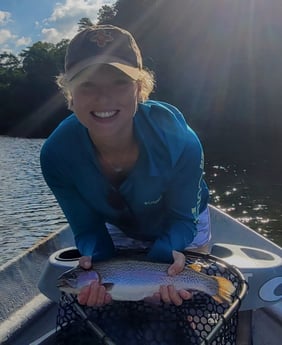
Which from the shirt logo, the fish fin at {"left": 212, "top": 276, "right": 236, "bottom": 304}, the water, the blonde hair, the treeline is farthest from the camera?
the treeline

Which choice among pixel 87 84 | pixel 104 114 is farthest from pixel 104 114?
pixel 87 84

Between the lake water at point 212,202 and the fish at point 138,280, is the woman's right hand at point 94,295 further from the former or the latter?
the lake water at point 212,202

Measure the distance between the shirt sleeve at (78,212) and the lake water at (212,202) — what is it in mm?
6991

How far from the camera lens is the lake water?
35.4ft

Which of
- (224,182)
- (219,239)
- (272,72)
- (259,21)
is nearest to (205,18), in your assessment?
(259,21)

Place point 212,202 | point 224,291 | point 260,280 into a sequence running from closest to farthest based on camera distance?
point 224,291, point 260,280, point 212,202

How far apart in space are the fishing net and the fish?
0.28ft

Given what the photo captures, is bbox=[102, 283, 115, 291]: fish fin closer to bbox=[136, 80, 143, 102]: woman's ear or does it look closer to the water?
bbox=[136, 80, 143, 102]: woman's ear

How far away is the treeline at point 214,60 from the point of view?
39.5 metres

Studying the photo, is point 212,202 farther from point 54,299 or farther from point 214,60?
point 214,60

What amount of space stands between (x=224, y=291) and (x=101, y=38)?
1.22 meters

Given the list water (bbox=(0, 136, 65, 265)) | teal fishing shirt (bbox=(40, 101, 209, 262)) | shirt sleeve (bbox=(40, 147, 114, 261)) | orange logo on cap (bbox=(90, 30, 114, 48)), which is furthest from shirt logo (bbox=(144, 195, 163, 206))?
water (bbox=(0, 136, 65, 265))

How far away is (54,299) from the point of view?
3172mm

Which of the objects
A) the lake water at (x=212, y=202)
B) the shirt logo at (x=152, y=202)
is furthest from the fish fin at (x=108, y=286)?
the lake water at (x=212, y=202)
